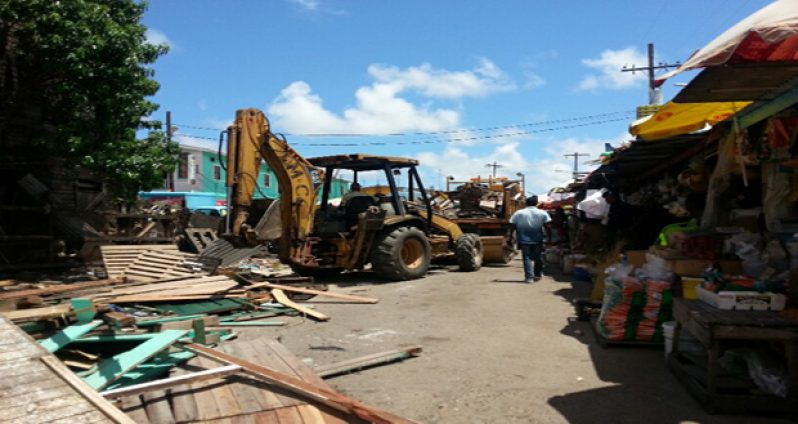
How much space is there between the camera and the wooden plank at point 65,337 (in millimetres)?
4488

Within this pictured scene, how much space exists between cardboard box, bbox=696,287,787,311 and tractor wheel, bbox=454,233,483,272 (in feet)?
28.9

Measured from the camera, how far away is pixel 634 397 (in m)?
4.11

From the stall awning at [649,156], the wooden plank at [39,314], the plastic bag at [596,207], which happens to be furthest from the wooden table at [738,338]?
the plastic bag at [596,207]

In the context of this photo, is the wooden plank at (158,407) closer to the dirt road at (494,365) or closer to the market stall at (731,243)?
the dirt road at (494,365)

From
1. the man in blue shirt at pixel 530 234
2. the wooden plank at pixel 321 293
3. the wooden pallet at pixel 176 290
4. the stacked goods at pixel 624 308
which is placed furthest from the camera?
the man in blue shirt at pixel 530 234

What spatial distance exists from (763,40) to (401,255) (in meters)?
8.59

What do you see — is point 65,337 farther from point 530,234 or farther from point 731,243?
point 530,234

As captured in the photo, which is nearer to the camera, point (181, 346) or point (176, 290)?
point (181, 346)

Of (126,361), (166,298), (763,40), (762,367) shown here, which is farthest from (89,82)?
(762,367)

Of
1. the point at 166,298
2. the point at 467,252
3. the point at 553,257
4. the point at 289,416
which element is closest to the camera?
the point at 289,416

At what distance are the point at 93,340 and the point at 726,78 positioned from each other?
214 inches

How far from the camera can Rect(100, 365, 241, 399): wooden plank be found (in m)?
3.48

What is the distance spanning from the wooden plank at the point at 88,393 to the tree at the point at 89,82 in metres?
7.60

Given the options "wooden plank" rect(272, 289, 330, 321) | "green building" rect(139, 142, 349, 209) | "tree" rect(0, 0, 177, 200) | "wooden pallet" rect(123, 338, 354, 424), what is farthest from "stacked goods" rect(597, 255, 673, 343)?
"green building" rect(139, 142, 349, 209)
